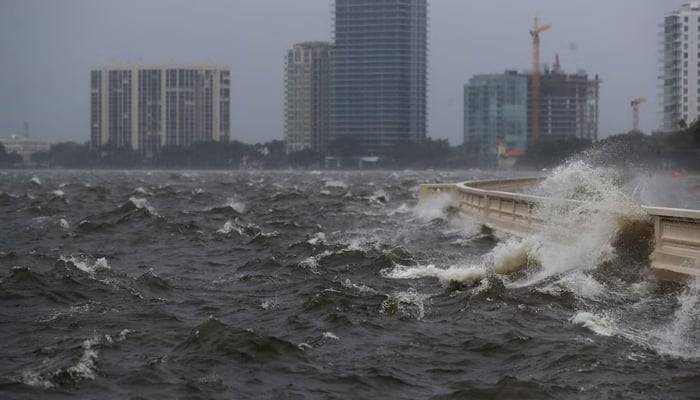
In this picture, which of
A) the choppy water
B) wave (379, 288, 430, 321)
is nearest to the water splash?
the choppy water

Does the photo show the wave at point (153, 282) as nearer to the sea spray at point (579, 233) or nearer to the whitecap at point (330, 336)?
the whitecap at point (330, 336)

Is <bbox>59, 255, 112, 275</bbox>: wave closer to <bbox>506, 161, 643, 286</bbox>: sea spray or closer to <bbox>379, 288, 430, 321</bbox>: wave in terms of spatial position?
<bbox>379, 288, 430, 321</bbox>: wave

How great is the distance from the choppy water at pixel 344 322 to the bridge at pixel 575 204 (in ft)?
1.30

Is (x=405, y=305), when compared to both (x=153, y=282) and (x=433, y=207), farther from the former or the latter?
(x=433, y=207)

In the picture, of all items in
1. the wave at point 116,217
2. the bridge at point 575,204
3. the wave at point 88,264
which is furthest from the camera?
the wave at point 116,217

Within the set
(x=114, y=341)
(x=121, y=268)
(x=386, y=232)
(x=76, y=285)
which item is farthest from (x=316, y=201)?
(x=114, y=341)

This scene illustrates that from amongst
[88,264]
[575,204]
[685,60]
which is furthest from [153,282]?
[685,60]

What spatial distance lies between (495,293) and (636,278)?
2860 millimetres

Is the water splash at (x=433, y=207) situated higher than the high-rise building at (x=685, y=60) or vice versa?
the high-rise building at (x=685, y=60)

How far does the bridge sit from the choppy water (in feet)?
1.30

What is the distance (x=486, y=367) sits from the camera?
501 inches

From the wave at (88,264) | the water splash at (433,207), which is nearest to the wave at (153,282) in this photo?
the wave at (88,264)

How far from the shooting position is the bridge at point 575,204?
59.2 feet

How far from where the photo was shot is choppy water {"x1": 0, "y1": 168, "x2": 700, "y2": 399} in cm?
1184
